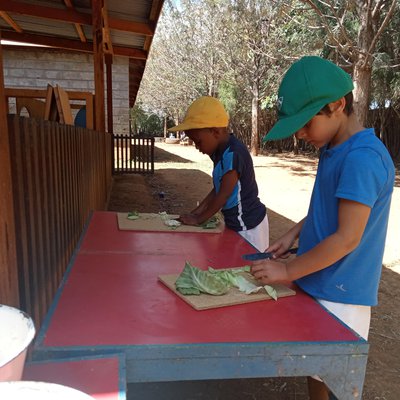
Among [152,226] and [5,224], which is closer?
[5,224]

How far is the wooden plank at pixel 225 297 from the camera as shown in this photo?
5.07 ft

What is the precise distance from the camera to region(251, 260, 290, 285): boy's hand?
5.28ft

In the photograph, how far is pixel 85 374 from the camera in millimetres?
1158

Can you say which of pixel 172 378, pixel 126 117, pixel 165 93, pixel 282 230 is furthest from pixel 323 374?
pixel 165 93

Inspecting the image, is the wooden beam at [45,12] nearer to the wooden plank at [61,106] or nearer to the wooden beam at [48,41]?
the wooden beam at [48,41]

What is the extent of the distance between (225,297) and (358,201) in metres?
0.62

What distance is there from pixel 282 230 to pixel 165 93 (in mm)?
35737

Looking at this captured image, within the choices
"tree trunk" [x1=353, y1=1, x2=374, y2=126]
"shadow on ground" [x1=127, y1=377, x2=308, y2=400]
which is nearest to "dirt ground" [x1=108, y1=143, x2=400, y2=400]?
"shadow on ground" [x1=127, y1=377, x2=308, y2=400]

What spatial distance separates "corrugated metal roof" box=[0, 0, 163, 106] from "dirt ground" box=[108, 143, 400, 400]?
339 centimetres

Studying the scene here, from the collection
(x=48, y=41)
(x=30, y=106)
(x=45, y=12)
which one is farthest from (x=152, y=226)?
(x=48, y=41)

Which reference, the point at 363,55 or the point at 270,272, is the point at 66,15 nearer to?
the point at 270,272

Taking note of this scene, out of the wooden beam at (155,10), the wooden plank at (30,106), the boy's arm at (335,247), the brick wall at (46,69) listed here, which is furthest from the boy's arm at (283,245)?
the brick wall at (46,69)

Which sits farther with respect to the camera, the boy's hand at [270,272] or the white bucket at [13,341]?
the boy's hand at [270,272]

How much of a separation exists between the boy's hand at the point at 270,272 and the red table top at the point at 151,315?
93mm
